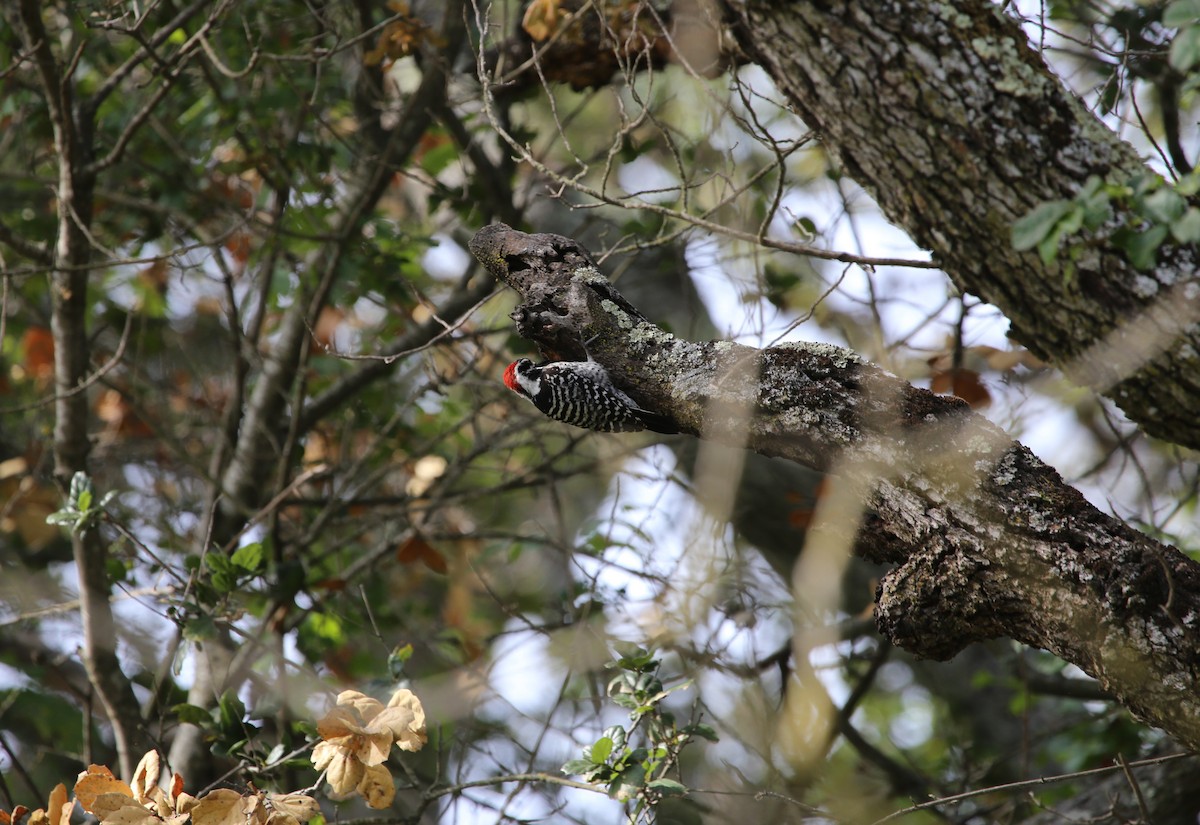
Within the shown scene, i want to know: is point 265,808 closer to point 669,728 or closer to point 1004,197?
point 669,728

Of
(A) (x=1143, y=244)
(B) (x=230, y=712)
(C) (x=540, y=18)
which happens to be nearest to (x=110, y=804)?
(B) (x=230, y=712)

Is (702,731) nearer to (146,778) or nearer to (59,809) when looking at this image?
(146,778)

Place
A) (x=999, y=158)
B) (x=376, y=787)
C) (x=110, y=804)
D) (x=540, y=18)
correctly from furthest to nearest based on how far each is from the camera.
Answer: (x=540, y=18) < (x=376, y=787) < (x=110, y=804) < (x=999, y=158)

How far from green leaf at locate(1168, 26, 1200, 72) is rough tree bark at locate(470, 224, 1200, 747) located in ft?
2.74

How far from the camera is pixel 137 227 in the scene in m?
4.96

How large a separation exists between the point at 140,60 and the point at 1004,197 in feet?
10.6

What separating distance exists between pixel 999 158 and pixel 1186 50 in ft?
1.06

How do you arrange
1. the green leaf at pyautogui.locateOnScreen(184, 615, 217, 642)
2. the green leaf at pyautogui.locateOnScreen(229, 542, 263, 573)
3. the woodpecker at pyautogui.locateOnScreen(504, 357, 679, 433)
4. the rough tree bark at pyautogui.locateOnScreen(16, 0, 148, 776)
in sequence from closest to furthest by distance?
the woodpecker at pyautogui.locateOnScreen(504, 357, 679, 433) < the green leaf at pyautogui.locateOnScreen(184, 615, 217, 642) < the green leaf at pyautogui.locateOnScreen(229, 542, 263, 573) < the rough tree bark at pyautogui.locateOnScreen(16, 0, 148, 776)

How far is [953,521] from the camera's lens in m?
2.20

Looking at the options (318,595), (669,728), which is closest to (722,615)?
(669,728)

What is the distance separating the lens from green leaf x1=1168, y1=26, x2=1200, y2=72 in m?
1.69

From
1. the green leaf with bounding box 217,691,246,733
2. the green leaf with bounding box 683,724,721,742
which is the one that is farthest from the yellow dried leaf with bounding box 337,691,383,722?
the green leaf with bounding box 683,724,721,742

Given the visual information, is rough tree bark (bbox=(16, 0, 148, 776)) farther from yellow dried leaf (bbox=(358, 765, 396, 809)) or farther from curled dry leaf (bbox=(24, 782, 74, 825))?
yellow dried leaf (bbox=(358, 765, 396, 809))

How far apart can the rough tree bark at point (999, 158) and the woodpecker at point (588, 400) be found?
3.48 ft
